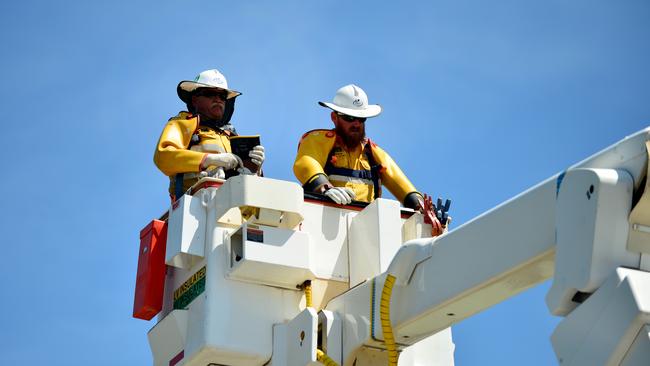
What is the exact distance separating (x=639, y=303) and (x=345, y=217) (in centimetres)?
474

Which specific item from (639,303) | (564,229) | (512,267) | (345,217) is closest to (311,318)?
(345,217)

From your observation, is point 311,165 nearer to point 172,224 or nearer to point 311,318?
point 172,224

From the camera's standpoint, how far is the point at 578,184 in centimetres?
645

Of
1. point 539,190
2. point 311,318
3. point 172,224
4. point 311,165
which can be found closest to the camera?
point 539,190

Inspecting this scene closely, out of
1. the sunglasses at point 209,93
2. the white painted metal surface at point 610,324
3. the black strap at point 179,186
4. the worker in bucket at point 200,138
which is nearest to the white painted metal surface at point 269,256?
the worker in bucket at point 200,138

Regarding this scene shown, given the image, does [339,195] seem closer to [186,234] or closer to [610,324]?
[186,234]

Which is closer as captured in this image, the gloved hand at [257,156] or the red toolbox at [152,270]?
the red toolbox at [152,270]

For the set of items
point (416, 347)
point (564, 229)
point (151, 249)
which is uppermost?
point (564, 229)

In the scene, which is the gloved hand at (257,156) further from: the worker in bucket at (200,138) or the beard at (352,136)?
the beard at (352,136)

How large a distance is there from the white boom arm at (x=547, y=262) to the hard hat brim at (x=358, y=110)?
3.48 m

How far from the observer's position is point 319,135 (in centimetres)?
1206

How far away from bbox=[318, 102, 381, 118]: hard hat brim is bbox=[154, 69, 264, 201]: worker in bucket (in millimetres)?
990

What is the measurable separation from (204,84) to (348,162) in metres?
1.67

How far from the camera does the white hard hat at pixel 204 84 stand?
12.4 meters
